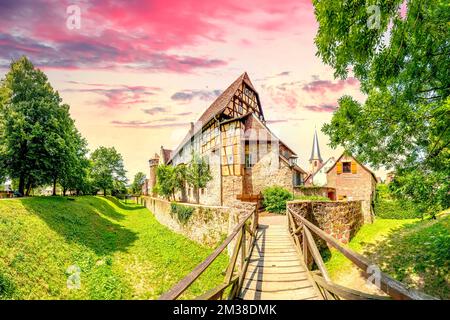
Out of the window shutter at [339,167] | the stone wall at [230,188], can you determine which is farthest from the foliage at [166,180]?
the window shutter at [339,167]

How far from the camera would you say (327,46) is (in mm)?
5180

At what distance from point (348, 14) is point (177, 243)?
1501 cm

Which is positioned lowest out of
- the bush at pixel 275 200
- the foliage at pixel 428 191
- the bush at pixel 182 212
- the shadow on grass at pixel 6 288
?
the shadow on grass at pixel 6 288

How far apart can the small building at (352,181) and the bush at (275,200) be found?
840 cm

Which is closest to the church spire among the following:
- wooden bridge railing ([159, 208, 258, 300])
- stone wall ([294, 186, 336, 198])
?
stone wall ([294, 186, 336, 198])

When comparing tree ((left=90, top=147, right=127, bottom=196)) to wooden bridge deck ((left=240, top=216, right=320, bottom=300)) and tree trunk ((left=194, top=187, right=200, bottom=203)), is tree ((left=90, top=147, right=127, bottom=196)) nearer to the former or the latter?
tree trunk ((left=194, top=187, right=200, bottom=203))

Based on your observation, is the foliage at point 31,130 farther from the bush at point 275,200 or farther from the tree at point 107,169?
the tree at point 107,169

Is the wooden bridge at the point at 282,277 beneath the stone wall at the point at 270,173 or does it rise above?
beneath

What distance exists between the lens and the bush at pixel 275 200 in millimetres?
16391

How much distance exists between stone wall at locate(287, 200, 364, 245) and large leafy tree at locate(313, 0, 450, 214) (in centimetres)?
496
